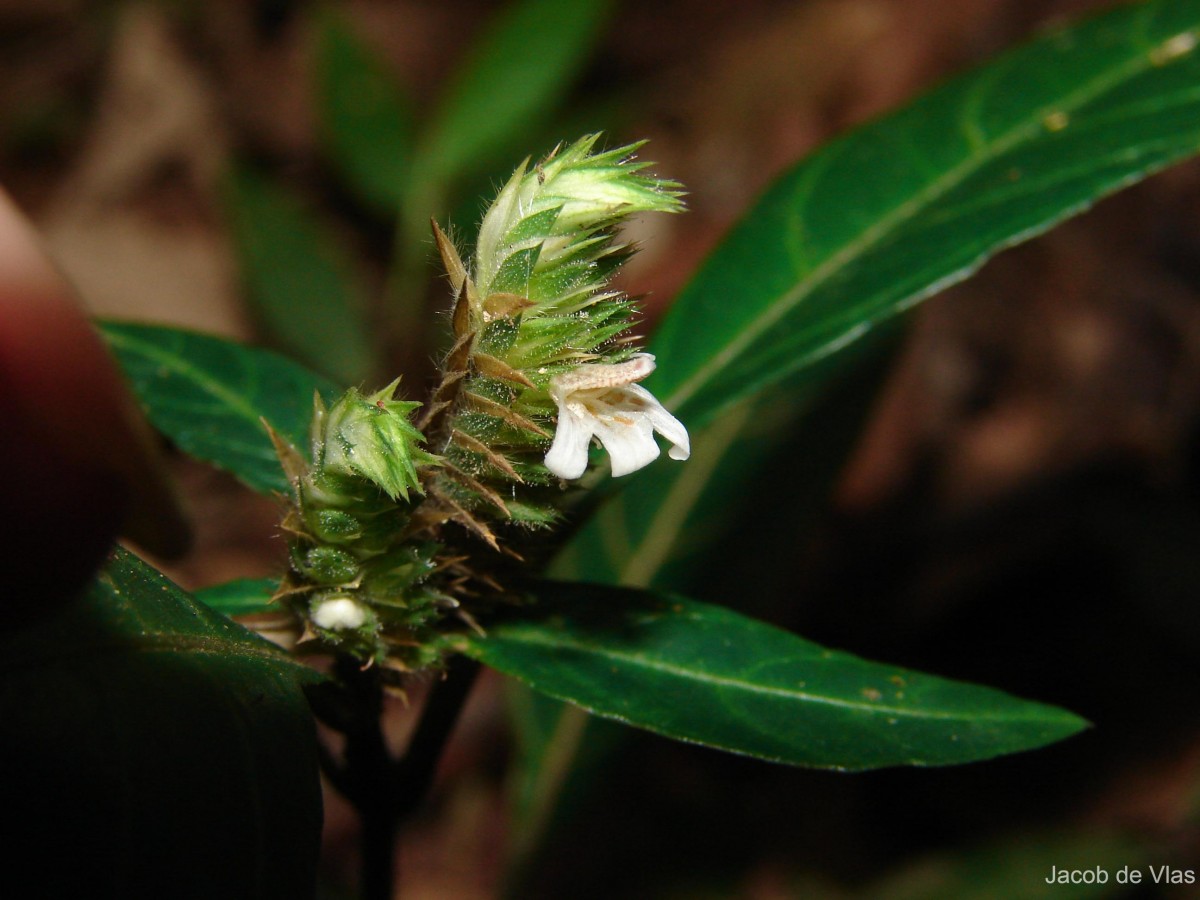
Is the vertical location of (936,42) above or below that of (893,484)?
above

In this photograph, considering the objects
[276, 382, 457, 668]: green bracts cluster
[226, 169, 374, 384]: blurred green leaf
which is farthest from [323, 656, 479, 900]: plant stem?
[226, 169, 374, 384]: blurred green leaf

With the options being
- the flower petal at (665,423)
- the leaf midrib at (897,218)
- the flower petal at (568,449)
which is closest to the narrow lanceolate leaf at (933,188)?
the leaf midrib at (897,218)

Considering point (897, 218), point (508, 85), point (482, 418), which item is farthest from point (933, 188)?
point (508, 85)

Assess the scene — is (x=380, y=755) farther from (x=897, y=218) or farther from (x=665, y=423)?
(x=897, y=218)

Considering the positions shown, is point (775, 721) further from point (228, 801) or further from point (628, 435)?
point (228, 801)

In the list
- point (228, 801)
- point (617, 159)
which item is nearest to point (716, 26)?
point (617, 159)
